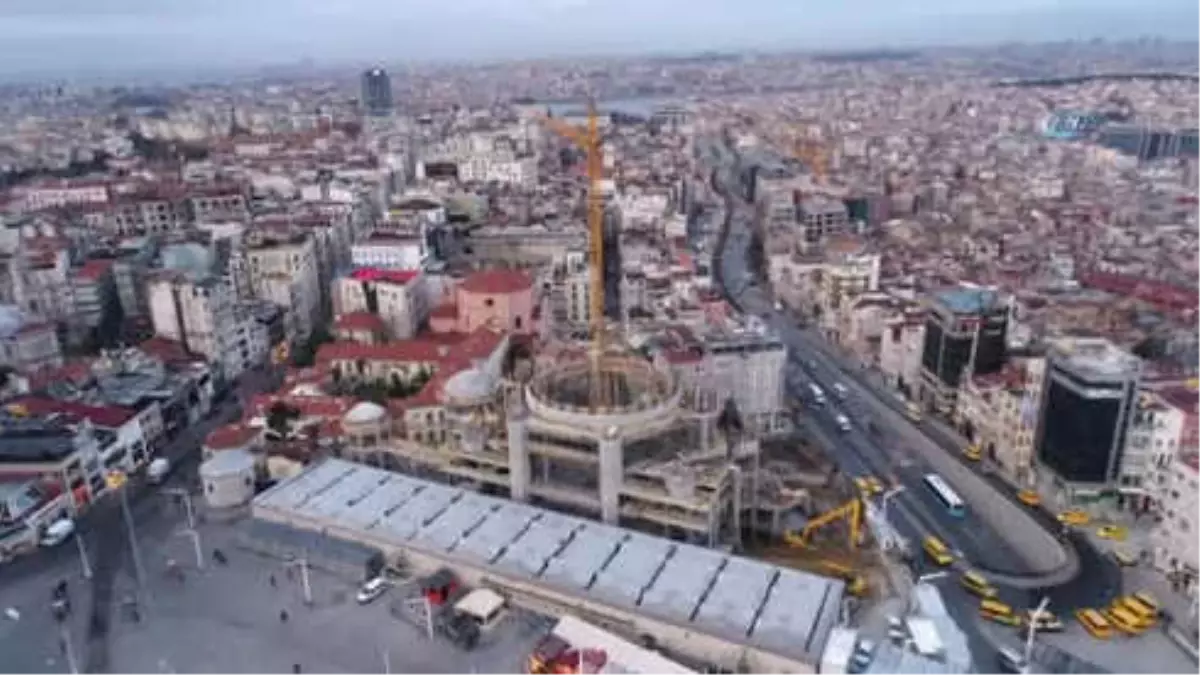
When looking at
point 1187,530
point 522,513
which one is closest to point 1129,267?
point 1187,530

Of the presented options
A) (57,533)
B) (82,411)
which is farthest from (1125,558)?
(82,411)

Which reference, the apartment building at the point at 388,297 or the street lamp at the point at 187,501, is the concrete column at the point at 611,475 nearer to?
the street lamp at the point at 187,501

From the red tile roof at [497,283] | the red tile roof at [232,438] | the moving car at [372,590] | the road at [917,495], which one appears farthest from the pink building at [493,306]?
the moving car at [372,590]

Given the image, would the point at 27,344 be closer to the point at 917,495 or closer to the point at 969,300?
the point at 917,495

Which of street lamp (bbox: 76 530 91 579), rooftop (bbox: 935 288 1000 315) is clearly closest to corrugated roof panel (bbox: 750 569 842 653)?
rooftop (bbox: 935 288 1000 315)

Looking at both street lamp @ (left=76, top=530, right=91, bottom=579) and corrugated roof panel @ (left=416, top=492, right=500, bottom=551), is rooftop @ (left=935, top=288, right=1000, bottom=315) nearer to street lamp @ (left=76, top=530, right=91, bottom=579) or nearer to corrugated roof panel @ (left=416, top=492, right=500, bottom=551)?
corrugated roof panel @ (left=416, top=492, right=500, bottom=551)
